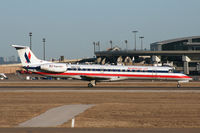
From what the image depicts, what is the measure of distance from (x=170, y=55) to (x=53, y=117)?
92.2m

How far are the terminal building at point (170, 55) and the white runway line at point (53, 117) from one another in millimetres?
73726

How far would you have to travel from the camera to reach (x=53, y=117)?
2122cm

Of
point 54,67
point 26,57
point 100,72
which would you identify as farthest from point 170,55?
point 26,57

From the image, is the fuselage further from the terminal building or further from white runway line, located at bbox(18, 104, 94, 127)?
the terminal building

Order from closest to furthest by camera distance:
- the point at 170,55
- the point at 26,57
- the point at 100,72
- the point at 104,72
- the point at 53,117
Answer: the point at 53,117
the point at 104,72
the point at 100,72
the point at 26,57
the point at 170,55

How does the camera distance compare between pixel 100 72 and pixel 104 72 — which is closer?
pixel 104 72

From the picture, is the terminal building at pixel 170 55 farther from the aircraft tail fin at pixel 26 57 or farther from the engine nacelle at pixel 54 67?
the engine nacelle at pixel 54 67

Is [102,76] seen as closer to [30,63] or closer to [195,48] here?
[30,63]

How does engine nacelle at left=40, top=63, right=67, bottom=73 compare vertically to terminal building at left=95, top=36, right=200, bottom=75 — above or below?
below

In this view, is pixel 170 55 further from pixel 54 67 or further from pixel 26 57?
pixel 26 57

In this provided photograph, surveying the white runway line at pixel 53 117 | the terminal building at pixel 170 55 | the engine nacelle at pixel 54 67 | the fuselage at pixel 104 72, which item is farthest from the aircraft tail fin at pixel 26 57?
the terminal building at pixel 170 55

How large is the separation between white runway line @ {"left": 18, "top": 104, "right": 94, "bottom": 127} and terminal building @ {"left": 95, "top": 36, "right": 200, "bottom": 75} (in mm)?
73726

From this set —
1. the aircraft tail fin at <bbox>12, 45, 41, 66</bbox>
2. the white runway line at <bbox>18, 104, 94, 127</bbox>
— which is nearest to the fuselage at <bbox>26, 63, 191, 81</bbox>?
the aircraft tail fin at <bbox>12, 45, 41, 66</bbox>

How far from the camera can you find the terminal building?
344 feet
